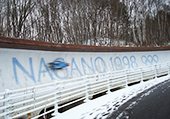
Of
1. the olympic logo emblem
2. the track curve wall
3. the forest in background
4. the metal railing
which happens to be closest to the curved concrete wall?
the track curve wall

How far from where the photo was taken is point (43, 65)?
6473mm

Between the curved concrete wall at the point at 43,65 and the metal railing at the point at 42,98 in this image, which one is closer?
the metal railing at the point at 42,98

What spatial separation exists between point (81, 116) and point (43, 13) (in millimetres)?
14189

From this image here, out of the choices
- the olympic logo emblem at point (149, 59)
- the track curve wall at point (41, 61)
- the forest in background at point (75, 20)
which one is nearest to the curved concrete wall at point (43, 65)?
the track curve wall at point (41, 61)

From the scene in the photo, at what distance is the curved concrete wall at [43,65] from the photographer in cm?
521

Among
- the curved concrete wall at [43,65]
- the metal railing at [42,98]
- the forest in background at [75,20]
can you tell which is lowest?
the metal railing at [42,98]

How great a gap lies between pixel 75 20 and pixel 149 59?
10294 mm

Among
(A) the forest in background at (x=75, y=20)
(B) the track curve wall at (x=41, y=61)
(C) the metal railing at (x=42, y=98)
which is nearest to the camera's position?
(C) the metal railing at (x=42, y=98)

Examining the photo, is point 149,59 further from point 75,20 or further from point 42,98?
point 42,98

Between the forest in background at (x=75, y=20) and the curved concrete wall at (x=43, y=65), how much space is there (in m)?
6.98

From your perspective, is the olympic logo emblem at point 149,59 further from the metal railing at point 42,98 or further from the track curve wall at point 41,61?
the metal railing at point 42,98

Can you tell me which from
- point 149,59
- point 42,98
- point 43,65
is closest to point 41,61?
point 43,65

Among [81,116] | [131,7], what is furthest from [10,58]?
[131,7]

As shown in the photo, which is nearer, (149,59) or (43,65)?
(43,65)
